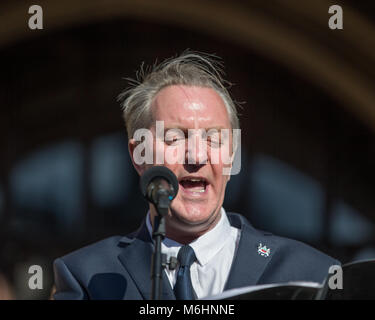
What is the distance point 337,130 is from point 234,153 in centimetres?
437

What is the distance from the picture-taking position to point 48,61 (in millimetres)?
6902

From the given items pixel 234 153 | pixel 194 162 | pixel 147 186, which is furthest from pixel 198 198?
pixel 147 186

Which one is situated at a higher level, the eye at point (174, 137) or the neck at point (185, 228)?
the eye at point (174, 137)

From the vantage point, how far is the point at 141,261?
254cm

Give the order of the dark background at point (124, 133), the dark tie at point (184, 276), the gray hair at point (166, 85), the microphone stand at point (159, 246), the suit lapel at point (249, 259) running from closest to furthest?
the microphone stand at point (159, 246) < the dark tie at point (184, 276) < the suit lapel at point (249, 259) < the gray hair at point (166, 85) < the dark background at point (124, 133)

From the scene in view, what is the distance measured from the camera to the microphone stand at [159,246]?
1.82 metres

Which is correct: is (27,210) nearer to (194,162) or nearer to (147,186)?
(194,162)

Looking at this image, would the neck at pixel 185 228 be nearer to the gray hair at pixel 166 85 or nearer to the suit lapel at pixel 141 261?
the suit lapel at pixel 141 261

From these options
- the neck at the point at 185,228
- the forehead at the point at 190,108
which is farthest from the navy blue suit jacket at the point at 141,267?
the forehead at the point at 190,108

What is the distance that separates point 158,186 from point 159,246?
178 millimetres

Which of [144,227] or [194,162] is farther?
[144,227]

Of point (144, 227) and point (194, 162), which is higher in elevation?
point (194, 162)

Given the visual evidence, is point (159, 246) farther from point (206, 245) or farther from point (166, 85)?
point (166, 85)

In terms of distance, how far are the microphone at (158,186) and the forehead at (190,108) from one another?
0.64 metres
